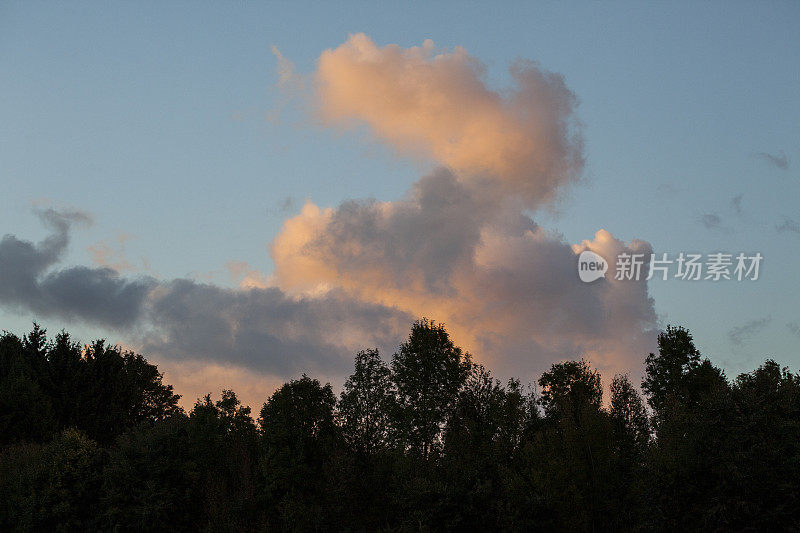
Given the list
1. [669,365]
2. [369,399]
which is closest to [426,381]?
[369,399]

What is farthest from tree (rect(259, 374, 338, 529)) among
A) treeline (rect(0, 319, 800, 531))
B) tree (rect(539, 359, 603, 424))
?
tree (rect(539, 359, 603, 424))

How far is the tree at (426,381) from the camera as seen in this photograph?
6775 cm

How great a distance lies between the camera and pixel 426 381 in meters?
70.6

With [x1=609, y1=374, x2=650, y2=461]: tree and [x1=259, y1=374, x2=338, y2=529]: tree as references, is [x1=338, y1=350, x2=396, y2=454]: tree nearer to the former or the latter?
[x1=259, y1=374, x2=338, y2=529]: tree

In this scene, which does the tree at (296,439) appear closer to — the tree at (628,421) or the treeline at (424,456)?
the treeline at (424,456)

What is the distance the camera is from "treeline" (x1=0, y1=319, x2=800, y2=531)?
4141cm

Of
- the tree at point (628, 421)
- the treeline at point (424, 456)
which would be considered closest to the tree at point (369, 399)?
the treeline at point (424, 456)

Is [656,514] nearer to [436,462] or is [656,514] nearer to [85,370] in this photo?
[436,462]

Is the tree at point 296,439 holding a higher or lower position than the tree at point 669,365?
lower

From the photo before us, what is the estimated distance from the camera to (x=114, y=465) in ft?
170

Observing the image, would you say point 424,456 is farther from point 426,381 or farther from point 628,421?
point 628,421

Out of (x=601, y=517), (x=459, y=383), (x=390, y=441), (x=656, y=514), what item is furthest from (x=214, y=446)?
(x=656, y=514)

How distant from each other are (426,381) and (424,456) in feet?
28.8

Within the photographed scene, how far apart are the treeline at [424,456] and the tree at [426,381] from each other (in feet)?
0.51
